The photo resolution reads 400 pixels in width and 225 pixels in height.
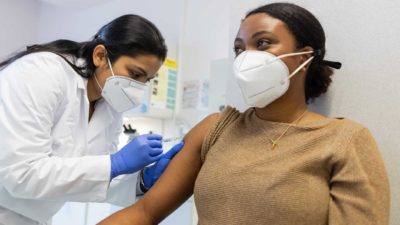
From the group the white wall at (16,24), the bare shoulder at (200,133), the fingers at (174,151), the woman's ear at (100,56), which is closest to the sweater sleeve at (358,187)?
the bare shoulder at (200,133)

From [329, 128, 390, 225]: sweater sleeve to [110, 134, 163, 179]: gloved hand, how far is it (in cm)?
65

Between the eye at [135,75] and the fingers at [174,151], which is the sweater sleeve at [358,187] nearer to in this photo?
the fingers at [174,151]

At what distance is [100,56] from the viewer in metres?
1.42

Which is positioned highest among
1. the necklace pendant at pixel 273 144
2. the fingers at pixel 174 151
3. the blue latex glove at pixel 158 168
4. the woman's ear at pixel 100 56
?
the woman's ear at pixel 100 56

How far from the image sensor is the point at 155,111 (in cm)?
254

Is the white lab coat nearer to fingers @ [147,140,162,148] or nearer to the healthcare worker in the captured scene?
the healthcare worker

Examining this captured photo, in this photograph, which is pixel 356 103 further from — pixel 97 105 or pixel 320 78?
pixel 97 105

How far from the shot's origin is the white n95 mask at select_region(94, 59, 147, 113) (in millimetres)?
1399

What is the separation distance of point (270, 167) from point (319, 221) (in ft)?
0.58

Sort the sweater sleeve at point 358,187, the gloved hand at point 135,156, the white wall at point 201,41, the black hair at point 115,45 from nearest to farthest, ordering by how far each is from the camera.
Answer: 1. the sweater sleeve at point 358,187
2. the gloved hand at point 135,156
3. the black hair at point 115,45
4. the white wall at point 201,41

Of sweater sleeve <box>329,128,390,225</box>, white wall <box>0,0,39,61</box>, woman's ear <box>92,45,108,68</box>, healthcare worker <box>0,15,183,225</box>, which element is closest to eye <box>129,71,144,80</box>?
healthcare worker <box>0,15,183,225</box>

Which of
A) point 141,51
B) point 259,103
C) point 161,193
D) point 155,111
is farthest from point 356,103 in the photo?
point 155,111

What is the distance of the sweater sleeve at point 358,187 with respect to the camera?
82 cm

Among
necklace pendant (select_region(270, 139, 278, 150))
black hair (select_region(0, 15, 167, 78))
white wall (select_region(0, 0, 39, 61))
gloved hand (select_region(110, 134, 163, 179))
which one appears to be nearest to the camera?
necklace pendant (select_region(270, 139, 278, 150))
